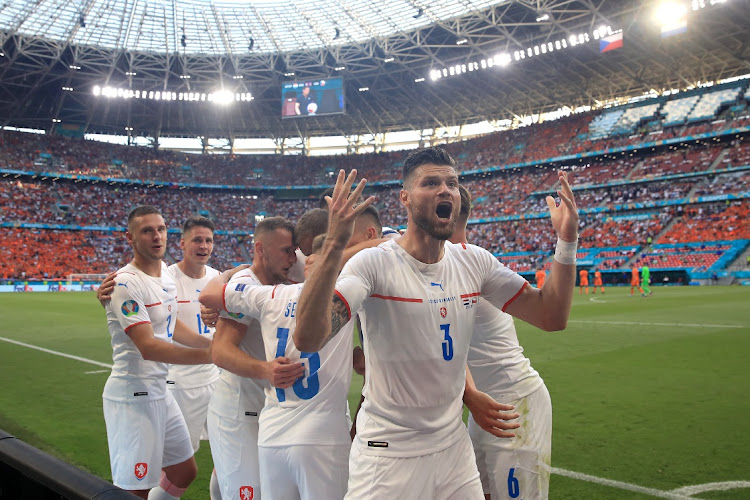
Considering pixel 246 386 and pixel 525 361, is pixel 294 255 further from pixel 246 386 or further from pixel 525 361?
pixel 525 361

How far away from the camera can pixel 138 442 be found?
4027 mm

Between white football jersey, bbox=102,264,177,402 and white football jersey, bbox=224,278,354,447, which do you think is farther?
white football jersey, bbox=102,264,177,402

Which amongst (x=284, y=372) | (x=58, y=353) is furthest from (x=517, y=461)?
(x=58, y=353)

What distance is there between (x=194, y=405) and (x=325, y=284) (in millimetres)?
3708

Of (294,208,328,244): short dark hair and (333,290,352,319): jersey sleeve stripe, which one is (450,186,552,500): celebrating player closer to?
(294,208,328,244): short dark hair

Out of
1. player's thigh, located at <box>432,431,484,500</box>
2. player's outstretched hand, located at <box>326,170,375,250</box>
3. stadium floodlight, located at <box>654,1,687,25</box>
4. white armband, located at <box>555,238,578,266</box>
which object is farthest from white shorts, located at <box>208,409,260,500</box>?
stadium floodlight, located at <box>654,1,687,25</box>

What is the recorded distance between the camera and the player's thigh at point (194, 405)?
543 centimetres

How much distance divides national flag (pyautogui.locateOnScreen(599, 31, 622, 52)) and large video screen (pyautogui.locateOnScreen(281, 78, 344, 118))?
2016 cm

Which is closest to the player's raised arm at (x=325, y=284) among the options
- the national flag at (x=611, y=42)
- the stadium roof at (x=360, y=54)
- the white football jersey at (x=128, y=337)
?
the white football jersey at (x=128, y=337)

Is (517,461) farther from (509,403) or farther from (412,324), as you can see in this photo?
(412,324)

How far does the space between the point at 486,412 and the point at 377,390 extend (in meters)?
0.66

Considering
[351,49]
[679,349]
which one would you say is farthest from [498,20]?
[679,349]

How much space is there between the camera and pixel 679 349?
11.5 meters

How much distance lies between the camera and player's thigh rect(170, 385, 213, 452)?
5426mm
